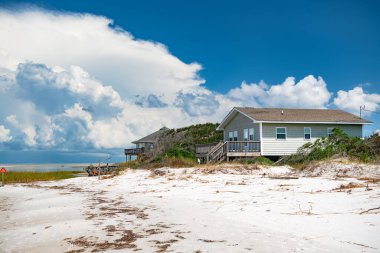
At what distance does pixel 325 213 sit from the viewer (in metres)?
8.43

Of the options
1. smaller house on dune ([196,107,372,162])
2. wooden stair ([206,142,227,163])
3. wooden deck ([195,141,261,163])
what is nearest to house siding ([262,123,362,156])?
smaller house on dune ([196,107,372,162])

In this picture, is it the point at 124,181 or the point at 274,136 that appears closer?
the point at 124,181

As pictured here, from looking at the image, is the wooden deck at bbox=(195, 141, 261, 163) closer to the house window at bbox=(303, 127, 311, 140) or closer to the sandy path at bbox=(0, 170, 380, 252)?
the house window at bbox=(303, 127, 311, 140)

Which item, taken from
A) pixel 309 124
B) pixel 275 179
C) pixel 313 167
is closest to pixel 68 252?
pixel 275 179

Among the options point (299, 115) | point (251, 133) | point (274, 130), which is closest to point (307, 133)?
point (299, 115)

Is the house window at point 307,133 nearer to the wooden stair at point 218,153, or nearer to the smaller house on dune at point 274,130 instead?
the smaller house on dune at point 274,130

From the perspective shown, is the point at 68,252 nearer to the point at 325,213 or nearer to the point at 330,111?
the point at 325,213

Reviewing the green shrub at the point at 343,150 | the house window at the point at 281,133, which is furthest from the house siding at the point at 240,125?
the green shrub at the point at 343,150

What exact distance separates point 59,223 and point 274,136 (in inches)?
972

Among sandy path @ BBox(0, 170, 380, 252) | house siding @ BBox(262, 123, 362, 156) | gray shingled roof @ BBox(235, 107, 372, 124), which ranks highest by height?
gray shingled roof @ BBox(235, 107, 372, 124)

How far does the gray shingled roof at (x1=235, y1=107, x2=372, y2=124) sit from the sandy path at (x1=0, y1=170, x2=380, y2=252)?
61.7 feet

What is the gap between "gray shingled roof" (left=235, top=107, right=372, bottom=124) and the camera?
105 feet

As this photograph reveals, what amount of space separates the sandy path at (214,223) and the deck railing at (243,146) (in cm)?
1668

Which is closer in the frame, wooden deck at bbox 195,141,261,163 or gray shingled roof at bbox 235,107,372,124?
wooden deck at bbox 195,141,261,163
